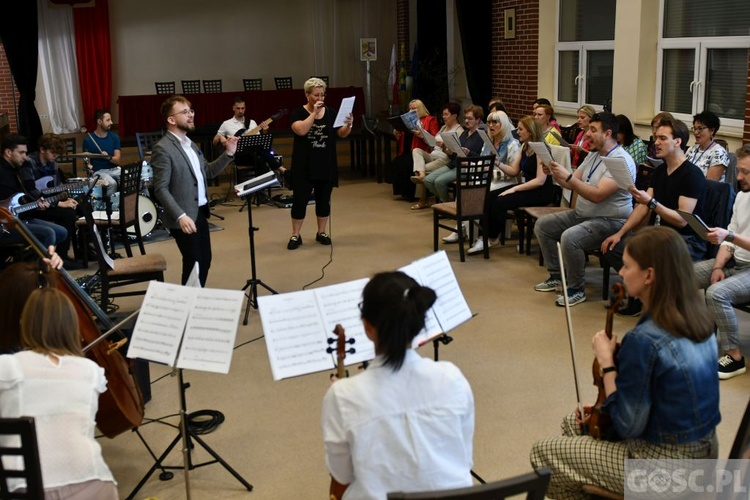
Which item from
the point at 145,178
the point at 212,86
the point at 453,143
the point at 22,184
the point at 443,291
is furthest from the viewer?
the point at 212,86

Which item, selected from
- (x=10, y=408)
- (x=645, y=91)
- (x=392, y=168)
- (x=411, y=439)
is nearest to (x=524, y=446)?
(x=411, y=439)

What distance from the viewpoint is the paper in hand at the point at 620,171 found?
4816 mm

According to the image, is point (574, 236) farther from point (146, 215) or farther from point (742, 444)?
point (146, 215)

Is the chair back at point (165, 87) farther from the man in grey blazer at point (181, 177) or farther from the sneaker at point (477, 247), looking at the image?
the man in grey blazer at point (181, 177)

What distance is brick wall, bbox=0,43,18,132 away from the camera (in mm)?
11594

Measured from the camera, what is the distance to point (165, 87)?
1323cm

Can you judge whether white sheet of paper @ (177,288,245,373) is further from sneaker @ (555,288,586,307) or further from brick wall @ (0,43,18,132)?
brick wall @ (0,43,18,132)

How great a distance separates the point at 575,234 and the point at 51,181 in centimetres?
442

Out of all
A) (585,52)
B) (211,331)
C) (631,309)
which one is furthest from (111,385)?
(585,52)

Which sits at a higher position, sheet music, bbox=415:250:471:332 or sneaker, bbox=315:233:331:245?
sheet music, bbox=415:250:471:332

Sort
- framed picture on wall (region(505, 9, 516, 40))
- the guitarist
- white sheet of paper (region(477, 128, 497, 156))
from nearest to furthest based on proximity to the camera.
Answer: the guitarist
white sheet of paper (region(477, 128, 497, 156))
framed picture on wall (region(505, 9, 516, 40))

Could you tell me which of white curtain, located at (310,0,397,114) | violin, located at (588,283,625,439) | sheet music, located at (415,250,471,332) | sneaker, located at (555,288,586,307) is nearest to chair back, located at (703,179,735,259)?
sneaker, located at (555,288,586,307)

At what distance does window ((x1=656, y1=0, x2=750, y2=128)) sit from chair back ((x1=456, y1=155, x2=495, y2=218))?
6.67 ft

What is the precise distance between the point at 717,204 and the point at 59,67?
1141 centimetres
